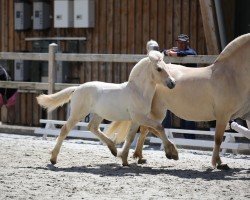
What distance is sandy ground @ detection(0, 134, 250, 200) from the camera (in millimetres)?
6766

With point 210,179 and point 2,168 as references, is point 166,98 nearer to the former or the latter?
point 210,179

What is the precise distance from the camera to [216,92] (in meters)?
8.74

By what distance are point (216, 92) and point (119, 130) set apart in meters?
1.62

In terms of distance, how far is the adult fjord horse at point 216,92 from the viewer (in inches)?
343

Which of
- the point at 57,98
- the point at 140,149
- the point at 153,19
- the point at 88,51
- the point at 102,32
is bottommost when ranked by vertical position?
the point at 140,149

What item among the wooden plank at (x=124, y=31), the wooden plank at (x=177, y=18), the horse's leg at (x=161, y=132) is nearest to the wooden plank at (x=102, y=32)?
the wooden plank at (x=124, y=31)

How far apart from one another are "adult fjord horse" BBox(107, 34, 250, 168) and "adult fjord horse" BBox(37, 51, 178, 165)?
1.54 feet

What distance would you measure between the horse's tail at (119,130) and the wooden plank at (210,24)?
3244 mm

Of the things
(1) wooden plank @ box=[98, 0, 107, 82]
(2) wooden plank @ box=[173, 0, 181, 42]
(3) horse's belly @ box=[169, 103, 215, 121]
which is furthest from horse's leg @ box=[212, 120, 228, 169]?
(1) wooden plank @ box=[98, 0, 107, 82]

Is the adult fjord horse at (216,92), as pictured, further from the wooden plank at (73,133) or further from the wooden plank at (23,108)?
the wooden plank at (23,108)

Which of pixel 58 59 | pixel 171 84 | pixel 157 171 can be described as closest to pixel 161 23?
pixel 58 59

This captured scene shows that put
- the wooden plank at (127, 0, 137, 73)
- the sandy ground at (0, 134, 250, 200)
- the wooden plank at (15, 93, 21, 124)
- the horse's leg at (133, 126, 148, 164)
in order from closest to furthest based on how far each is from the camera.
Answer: the sandy ground at (0, 134, 250, 200)
the horse's leg at (133, 126, 148, 164)
the wooden plank at (127, 0, 137, 73)
the wooden plank at (15, 93, 21, 124)

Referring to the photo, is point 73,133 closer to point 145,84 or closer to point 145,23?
point 145,23

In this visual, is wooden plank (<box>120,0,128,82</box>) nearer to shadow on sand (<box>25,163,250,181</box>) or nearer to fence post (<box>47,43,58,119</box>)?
fence post (<box>47,43,58,119</box>)
